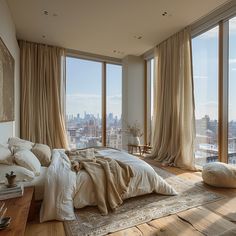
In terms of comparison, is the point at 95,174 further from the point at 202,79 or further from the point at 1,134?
the point at 202,79

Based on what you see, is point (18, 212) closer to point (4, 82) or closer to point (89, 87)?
point (4, 82)

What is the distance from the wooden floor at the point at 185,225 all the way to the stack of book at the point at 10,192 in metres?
0.39

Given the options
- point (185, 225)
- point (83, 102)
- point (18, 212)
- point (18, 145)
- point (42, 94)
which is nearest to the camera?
point (18, 212)

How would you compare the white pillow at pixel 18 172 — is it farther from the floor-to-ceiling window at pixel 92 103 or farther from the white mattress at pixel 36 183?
the floor-to-ceiling window at pixel 92 103

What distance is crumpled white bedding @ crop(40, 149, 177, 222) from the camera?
6.59 ft

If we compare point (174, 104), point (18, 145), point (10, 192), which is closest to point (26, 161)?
point (10, 192)

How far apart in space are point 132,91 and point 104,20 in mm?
2521

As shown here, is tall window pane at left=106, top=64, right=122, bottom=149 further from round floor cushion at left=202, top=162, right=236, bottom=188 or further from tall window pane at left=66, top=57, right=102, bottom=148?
round floor cushion at left=202, top=162, right=236, bottom=188

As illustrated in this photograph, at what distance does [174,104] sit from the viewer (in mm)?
4559

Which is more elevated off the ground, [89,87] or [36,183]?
[89,87]

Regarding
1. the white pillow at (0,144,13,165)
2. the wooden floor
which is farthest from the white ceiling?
the wooden floor

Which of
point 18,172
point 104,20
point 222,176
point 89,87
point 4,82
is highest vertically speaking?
point 104,20

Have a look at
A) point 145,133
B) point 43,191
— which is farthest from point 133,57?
point 43,191

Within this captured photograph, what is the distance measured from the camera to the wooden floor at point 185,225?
6.09 feet
